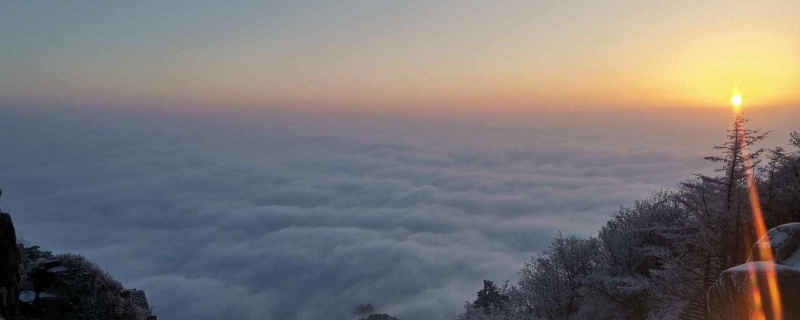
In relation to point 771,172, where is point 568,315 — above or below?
below

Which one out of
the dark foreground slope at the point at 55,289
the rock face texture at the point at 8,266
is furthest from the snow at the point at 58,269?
the rock face texture at the point at 8,266

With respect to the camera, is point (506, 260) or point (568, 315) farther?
point (506, 260)

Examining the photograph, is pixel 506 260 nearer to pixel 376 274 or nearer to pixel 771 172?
pixel 376 274

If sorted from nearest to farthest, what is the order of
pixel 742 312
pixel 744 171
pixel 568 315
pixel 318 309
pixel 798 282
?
1. pixel 798 282
2. pixel 742 312
3. pixel 744 171
4. pixel 568 315
5. pixel 318 309

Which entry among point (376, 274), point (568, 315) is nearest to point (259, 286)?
point (376, 274)

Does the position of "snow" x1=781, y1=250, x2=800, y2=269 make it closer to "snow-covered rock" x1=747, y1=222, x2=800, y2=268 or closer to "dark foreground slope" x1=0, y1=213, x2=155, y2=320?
"snow-covered rock" x1=747, y1=222, x2=800, y2=268

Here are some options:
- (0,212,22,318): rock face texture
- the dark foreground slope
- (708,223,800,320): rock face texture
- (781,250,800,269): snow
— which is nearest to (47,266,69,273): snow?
the dark foreground slope
